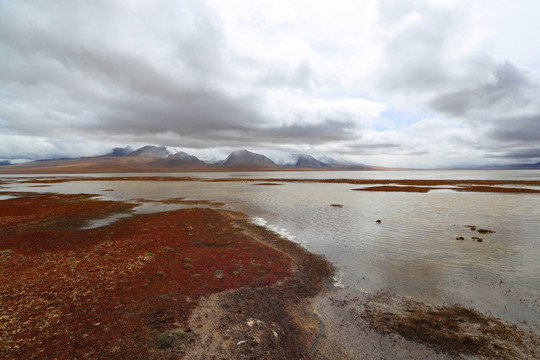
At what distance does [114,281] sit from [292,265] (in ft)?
31.5

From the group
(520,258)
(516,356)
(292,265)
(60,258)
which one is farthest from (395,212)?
(60,258)

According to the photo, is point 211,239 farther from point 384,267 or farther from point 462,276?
point 462,276

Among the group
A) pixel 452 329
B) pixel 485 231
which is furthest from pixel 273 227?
pixel 485 231

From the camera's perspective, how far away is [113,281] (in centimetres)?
1169

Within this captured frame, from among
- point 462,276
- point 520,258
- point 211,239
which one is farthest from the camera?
point 211,239

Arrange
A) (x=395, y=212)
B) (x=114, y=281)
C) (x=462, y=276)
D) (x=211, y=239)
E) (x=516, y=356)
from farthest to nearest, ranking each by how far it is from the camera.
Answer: (x=395, y=212) → (x=211, y=239) → (x=462, y=276) → (x=114, y=281) → (x=516, y=356)

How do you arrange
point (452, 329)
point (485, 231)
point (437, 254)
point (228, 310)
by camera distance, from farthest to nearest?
1. point (485, 231)
2. point (437, 254)
3. point (228, 310)
4. point (452, 329)

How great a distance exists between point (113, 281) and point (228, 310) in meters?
6.43

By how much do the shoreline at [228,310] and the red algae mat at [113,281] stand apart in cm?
6

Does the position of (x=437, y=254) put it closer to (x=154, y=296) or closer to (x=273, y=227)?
(x=273, y=227)

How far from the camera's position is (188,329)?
8305 millimetres

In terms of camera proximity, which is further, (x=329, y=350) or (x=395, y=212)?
(x=395, y=212)

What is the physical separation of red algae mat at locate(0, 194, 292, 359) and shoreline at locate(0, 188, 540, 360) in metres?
0.06

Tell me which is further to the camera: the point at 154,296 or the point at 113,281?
the point at 113,281
